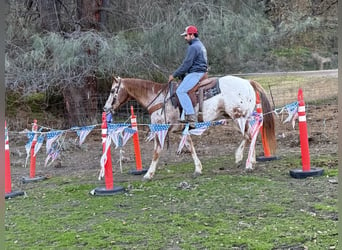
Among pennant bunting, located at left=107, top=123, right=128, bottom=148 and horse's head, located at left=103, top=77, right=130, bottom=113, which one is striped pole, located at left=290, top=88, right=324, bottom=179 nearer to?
pennant bunting, located at left=107, top=123, right=128, bottom=148

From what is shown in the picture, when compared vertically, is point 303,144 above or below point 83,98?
below

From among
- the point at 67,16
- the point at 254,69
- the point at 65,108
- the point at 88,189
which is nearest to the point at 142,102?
the point at 88,189

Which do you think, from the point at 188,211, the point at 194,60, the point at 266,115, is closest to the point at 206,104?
the point at 194,60

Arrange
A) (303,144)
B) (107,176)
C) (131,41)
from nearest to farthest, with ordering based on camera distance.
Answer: (303,144) < (107,176) < (131,41)

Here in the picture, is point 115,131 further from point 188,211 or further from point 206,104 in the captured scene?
point 188,211

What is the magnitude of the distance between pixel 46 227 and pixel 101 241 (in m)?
0.92

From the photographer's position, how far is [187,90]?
22.3ft

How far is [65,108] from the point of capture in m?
12.3

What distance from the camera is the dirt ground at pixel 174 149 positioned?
27.2ft

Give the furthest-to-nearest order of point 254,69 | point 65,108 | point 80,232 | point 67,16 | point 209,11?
point 254,69, point 65,108, point 67,16, point 209,11, point 80,232

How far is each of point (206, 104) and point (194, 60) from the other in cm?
69

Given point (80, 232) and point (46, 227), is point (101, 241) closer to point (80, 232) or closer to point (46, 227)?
point (80, 232)

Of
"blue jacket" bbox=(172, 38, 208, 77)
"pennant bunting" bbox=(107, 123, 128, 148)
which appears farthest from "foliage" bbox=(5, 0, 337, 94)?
"pennant bunting" bbox=(107, 123, 128, 148)

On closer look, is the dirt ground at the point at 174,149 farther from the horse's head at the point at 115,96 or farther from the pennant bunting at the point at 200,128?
the horse's head at the point at 115,96
